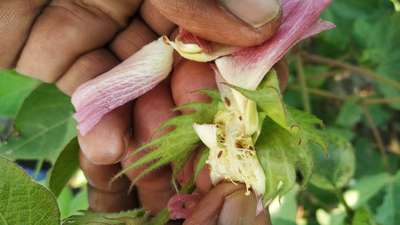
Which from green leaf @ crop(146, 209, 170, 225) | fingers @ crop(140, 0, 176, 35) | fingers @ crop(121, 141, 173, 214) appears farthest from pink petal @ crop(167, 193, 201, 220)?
fingers @ crop(140, 0, 176, 35)

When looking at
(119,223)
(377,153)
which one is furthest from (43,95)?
(377,153)

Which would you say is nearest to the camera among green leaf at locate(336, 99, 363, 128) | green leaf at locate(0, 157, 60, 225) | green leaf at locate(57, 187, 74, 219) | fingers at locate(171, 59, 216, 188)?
green leaf at locate(0, 157, 60, 225)

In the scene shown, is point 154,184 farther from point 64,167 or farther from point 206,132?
point 206,132

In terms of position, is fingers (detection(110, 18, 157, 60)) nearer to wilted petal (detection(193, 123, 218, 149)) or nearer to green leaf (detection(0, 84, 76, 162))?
green leaf (detection(0, 84, 76, 162))

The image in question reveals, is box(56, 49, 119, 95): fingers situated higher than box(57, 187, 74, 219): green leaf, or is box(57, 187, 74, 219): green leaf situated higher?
box(56, 49, 119, 95): fingers

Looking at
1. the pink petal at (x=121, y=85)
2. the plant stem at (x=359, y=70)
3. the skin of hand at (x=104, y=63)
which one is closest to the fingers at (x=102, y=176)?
the skin of hand at (x=104, y=63)

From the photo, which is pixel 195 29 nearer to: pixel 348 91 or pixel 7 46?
pixel 7 46
